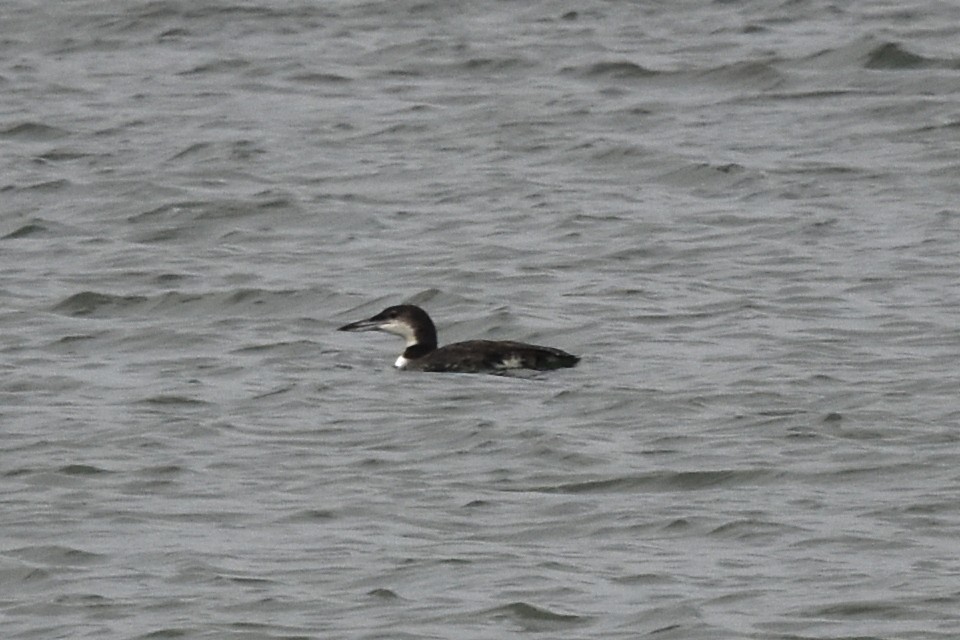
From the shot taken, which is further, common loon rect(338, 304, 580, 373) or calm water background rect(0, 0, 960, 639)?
common loon rect(338, 304, 580, 373)

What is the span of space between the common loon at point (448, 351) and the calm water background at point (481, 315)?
0.31ft

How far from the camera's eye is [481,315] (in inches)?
625

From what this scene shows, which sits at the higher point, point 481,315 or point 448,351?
point 448,351

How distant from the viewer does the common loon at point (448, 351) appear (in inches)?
552

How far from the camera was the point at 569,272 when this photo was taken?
16.6m

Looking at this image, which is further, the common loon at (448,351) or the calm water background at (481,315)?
the common loon at (448,351)

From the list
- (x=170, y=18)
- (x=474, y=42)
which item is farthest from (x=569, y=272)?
(x=170, y=18)

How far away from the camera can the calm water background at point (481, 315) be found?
10133mm

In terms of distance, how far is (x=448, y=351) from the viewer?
47.9ft

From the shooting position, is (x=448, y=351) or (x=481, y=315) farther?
(x=481, y=315)

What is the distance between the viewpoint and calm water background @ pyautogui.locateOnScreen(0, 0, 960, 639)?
33.2 ft

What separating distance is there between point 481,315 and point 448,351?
1307 millimetres

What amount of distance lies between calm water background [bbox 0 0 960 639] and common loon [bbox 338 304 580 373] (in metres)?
0.09

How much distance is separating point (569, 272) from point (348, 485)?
16.8 ft
